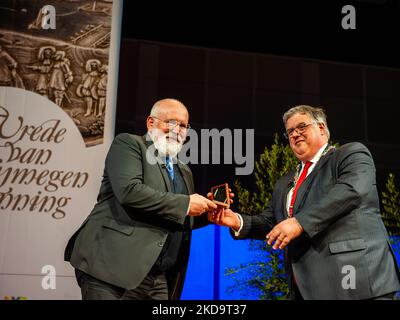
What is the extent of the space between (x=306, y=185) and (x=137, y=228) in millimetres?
916

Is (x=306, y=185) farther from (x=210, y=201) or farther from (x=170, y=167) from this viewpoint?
(x=170, y=167)

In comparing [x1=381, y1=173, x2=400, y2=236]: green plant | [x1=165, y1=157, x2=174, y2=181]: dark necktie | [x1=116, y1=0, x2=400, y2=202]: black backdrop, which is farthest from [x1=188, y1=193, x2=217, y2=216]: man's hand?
[x1=116, y1=0, x2=400, y2=202]: black backdrop

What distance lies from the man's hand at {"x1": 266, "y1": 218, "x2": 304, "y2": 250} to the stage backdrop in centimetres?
147

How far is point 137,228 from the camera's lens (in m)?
2.25

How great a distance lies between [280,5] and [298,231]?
11.2 ft

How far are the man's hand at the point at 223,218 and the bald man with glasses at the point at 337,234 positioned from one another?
350mm

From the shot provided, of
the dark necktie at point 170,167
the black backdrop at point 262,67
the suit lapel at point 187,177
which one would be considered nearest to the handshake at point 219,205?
the suit lapel at point 187,177

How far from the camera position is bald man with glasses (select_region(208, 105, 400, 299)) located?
7.13 feet

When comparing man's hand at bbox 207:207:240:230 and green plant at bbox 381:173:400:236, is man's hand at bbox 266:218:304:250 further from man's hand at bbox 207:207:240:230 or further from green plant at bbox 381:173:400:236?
green plant at bbox 381:173:400:236

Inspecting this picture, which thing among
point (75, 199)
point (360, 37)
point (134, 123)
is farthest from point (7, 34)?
point (360, 37)

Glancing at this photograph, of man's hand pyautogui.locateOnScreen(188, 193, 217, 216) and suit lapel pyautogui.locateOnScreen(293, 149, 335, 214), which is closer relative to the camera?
man's hand pyautogui.locateOnScreen(188, 193, 217, 216)

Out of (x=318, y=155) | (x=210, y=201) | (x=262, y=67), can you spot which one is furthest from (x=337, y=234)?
(x=262, y=67)

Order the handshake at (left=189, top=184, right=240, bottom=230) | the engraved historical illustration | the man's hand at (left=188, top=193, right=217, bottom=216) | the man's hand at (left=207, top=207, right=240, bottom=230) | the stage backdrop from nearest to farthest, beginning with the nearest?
the man's hand at (left=188, top=193, right=217, bottom=216), the handshake at (left=189, top=184, right=240, bottom=230), the man's hand at (left=207, top=207, right=240, bottom=230), the stage backdrop, the engraved historical illustration

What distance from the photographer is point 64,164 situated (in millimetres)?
3232
